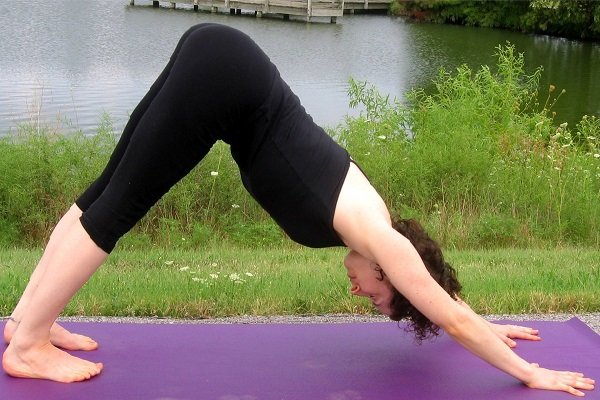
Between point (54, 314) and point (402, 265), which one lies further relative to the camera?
point (54, 314)

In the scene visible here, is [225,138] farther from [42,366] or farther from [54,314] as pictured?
[42,366]

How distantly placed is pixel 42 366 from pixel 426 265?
1440 mm

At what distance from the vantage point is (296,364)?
9.98 ft

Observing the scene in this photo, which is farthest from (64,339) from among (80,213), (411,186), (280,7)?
(280,7)

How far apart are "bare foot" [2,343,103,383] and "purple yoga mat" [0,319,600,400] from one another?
0.11 feet

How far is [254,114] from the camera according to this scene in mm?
2705

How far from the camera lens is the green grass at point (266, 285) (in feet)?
13.4

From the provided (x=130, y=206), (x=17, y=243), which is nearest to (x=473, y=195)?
(x=17, y=243)

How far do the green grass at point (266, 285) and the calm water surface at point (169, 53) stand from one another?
12.6 ft

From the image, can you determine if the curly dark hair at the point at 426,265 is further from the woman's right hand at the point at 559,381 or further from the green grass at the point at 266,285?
the green grass at the point at 266,285

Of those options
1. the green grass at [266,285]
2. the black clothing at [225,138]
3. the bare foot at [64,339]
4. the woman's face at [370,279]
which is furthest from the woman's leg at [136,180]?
the green grass at [266,285]

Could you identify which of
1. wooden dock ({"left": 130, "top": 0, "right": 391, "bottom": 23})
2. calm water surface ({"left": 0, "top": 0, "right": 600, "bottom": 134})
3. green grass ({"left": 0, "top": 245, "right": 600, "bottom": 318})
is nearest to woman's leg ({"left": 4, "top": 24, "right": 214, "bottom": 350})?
green grass ({"left": 0, "top": 245, "right": 600, "bottom": 318})

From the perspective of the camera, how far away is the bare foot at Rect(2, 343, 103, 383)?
282cm

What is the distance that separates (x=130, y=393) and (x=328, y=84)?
12.9m
